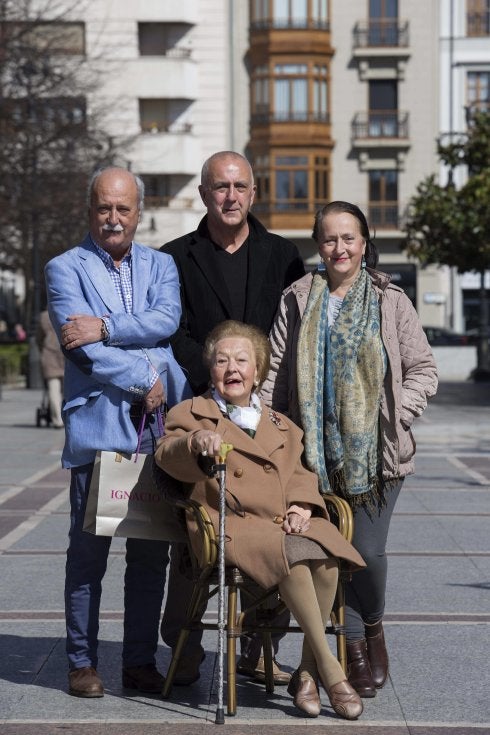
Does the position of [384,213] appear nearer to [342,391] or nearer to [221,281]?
[221,281]

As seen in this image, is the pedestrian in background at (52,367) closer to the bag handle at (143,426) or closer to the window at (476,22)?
the bag handle at (143,426)

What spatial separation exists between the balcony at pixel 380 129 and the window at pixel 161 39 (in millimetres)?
7163

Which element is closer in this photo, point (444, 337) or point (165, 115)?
point (444, 337)

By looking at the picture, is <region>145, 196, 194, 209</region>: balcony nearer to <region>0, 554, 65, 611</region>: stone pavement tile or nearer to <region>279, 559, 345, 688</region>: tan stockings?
<region>0, 554, 65, 611</region>: stone pavement tile

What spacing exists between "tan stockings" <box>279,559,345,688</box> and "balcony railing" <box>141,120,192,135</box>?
53419 millimetres

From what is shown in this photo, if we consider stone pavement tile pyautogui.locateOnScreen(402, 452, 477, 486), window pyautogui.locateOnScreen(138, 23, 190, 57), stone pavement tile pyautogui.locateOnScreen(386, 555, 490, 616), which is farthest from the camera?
window pyautogui.locateOnScreen(138, 23, 190, 57)

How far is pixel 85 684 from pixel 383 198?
182ft

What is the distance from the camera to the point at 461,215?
108 feet

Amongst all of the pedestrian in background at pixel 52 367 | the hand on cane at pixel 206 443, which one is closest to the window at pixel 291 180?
the pedestrian in background at pixel 52 367

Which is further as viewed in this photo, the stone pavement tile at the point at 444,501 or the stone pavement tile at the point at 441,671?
the stone pavement tile at the point at 444,501

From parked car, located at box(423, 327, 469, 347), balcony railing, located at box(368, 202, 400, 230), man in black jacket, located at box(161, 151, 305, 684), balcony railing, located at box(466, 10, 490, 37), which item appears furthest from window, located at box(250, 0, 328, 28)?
man in black jacket, located at box(161, 151, 305, 684)

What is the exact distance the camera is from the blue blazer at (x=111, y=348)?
5973 millimetres

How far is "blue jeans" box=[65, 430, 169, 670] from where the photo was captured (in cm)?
610

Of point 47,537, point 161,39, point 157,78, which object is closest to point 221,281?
point 47,537
